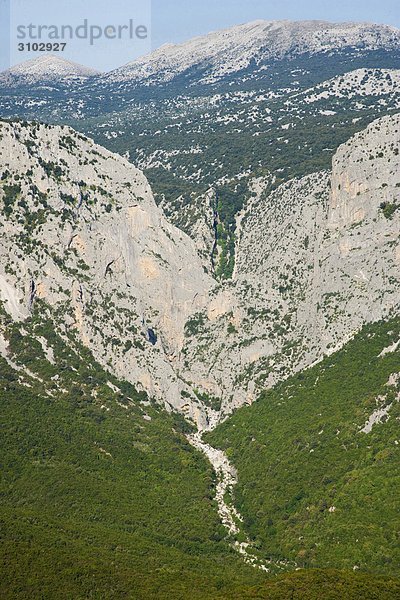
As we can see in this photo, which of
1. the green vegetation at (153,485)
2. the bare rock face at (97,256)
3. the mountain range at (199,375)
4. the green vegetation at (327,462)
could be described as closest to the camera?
the green vegetation at (153,485)

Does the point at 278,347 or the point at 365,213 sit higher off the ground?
the point at 365,213

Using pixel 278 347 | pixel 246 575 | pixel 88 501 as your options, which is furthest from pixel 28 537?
pixel 278 347

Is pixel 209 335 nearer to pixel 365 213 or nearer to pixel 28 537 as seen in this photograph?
pixel 365 213

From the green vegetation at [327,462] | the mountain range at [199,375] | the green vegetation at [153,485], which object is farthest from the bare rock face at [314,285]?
the green vegetation at [153,485]

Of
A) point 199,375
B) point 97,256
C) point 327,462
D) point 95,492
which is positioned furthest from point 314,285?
point 95,492

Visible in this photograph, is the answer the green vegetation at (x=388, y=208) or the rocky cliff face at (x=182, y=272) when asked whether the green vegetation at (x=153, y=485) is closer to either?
the rocky cliff face at (x=182, y=272)

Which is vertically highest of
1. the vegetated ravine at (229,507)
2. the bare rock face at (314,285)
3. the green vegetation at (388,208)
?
the green vegetation at (388,208)
